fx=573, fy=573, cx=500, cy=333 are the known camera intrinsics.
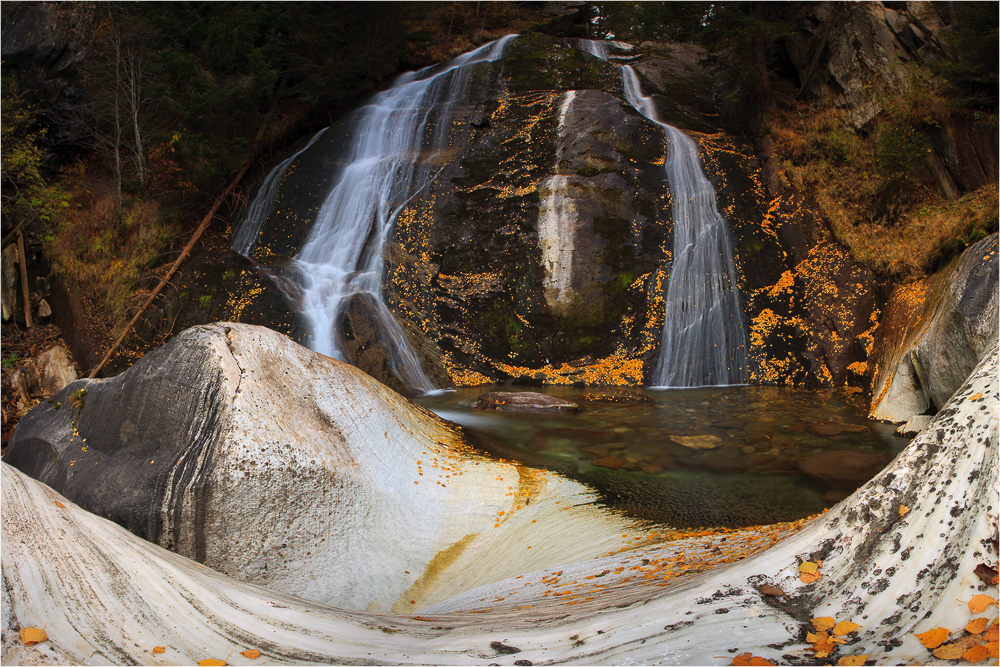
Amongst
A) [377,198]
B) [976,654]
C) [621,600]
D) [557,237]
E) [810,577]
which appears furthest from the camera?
[377,198]

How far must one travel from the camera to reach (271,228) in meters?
12.7

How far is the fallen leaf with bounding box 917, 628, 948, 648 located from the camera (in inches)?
77.3

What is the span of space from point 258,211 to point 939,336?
42.2 ft

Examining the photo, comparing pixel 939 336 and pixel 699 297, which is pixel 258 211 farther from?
pixel 939 336

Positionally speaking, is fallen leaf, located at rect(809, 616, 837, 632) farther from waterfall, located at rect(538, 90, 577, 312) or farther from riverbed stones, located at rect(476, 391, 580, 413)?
waterfall, located at rect(538, 90, 577, 312)

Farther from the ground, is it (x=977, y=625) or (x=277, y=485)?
(x=977, y=625)

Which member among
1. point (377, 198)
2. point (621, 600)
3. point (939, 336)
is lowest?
point (621, 600)

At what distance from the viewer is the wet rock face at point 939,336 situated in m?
6.25

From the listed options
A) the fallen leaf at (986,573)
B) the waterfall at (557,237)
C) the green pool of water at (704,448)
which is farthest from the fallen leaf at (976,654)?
the waterfall at (557,237)

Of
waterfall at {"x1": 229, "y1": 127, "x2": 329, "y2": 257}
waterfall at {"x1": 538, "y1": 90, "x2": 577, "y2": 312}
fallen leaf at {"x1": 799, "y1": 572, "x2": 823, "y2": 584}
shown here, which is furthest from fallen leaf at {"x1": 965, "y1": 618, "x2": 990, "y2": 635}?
waterfall at {"x1": 229, "y1": 127, "x2": 329, "y2": 257}

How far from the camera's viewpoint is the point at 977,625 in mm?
1955

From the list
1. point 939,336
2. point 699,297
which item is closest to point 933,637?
point 939,336

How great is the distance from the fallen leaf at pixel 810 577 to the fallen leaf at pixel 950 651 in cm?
54

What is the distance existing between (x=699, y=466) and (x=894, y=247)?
253 inches
